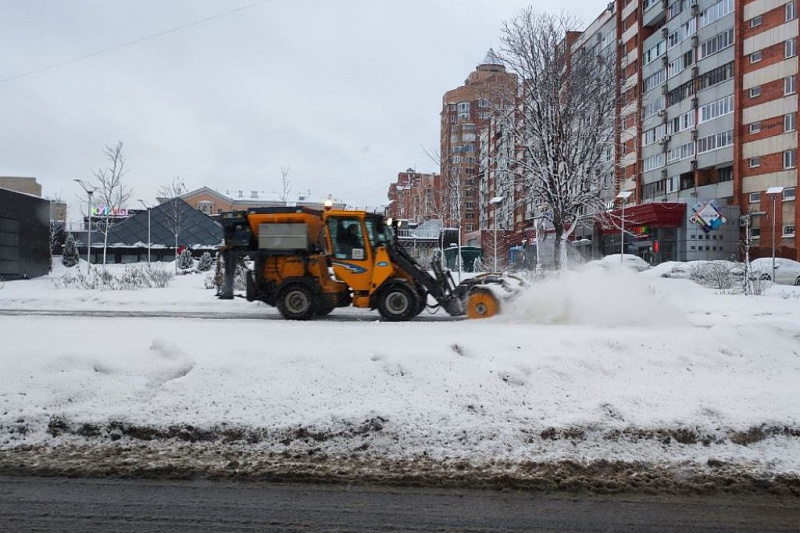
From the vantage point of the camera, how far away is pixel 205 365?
5.95 m

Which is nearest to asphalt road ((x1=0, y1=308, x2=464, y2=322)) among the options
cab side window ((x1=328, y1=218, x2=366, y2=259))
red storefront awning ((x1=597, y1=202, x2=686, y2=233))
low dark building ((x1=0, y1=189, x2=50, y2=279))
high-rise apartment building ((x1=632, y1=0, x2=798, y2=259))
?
cab side window ((x1=328, y1=218, x2=366, y2=259))

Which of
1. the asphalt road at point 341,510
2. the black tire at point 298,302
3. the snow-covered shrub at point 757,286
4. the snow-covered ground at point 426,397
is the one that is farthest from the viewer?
the snow-covered shrub at point 757,286

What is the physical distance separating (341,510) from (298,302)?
1000 centimetres

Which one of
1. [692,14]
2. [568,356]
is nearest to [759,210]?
[692,14]

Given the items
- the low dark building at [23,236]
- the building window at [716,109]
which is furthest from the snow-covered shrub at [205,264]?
the building window at [716,109]

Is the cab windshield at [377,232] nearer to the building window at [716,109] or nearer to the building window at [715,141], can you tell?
the building window at [715,141]

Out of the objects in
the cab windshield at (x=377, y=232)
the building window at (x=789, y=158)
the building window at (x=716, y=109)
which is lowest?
the cab windshield at (x=377, y=232)

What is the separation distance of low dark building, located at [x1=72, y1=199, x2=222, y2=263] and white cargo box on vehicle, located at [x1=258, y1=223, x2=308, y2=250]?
4369 centimetres

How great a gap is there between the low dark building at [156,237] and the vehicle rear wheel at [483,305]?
4631 centimetres

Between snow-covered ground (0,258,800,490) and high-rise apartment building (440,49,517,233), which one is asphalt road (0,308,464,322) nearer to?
snow-covered ground (0,258,800,490)

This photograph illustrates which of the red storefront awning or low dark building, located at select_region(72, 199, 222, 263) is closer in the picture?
the red storefront awning

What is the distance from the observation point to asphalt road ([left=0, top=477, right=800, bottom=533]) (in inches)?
139

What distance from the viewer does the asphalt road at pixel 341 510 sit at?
139 inches

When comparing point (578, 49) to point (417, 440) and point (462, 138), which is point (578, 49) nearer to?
point (417, 440)
